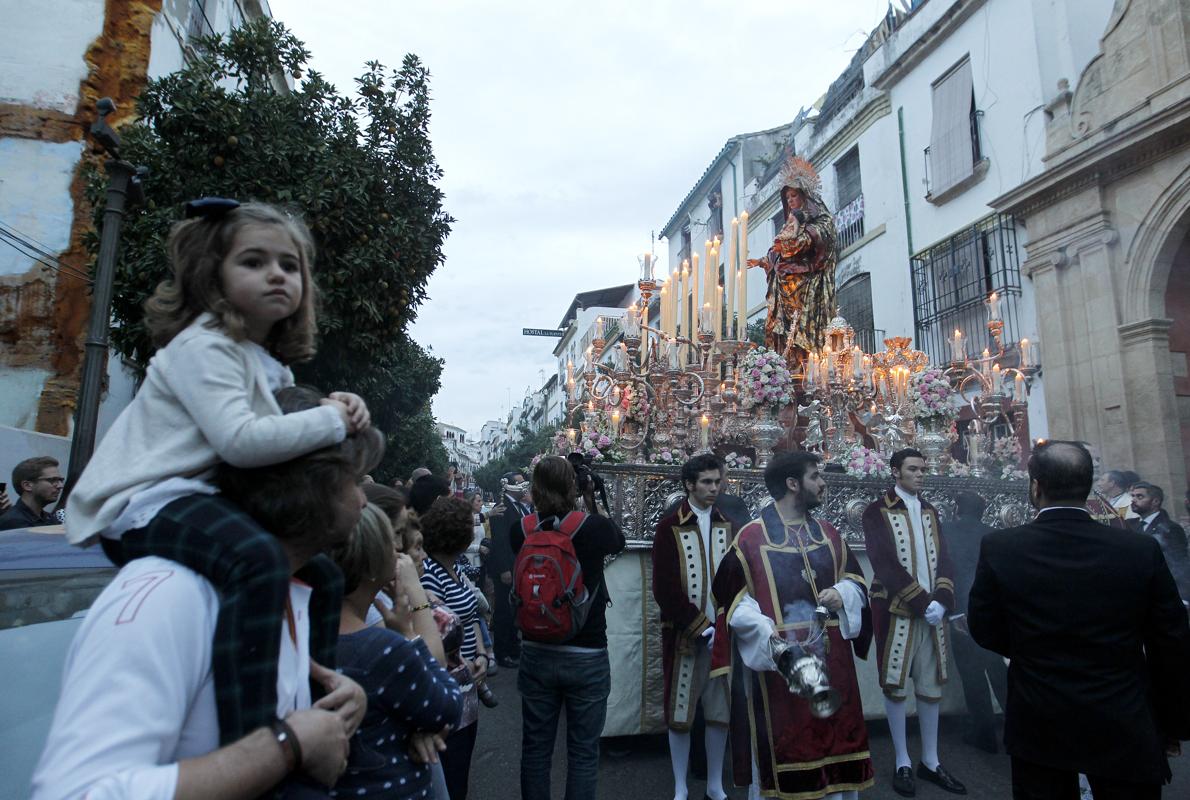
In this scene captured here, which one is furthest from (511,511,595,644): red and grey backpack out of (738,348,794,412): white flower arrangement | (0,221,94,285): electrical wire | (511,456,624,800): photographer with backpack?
(0,221,94,285): electrical wire

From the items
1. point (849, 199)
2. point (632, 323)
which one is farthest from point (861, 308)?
point (632, 323)

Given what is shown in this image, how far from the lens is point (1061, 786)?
9.04 feet

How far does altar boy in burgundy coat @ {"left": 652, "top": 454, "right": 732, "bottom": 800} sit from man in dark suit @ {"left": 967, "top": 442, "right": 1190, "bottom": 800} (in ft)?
6.40

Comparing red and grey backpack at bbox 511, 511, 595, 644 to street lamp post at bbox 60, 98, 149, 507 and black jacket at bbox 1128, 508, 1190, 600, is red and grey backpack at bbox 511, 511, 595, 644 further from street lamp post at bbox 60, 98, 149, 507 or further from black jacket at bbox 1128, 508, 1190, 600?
black jacket at bbox 1128, 508, 1190, 600

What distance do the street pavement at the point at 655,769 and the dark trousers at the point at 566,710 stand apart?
3.80 feet

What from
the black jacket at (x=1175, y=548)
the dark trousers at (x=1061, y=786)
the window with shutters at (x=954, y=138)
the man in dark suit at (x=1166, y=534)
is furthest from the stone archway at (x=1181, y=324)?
the dark trousers at (x=1061, y=786)

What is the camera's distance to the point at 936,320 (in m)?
15.4

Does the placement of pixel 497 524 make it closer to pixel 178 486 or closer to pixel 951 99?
pixel 178 486

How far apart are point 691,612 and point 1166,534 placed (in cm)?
410

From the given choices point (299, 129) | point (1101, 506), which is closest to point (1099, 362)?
point (1101, 506)

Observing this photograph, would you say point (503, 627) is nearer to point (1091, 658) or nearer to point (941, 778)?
point (941, 778)

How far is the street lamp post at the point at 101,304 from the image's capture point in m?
5.25

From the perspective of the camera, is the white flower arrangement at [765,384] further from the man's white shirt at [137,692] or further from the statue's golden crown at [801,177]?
the man's white shirt at [137,692]

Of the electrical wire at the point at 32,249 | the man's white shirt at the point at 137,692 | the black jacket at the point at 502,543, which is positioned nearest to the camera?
the man's white shirt at the point at 137,692
